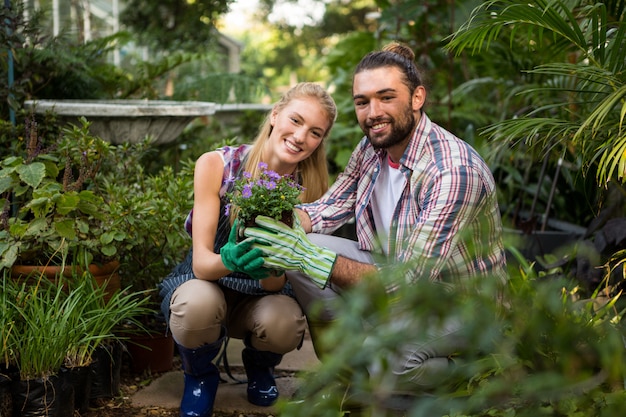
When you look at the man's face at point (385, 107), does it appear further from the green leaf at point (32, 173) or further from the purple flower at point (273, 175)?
the green leaf at point (32, 173)

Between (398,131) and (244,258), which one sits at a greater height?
(398,131)

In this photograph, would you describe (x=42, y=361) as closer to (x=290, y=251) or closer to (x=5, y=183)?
(x=5, y=183)

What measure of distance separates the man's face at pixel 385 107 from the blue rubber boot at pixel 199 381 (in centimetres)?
92

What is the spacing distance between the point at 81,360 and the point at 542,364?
2.11 metres

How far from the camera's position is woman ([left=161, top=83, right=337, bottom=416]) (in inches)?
107

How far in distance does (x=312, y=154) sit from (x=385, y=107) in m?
0.50

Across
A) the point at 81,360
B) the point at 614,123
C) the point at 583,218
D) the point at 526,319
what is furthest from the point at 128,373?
the point at 583,218

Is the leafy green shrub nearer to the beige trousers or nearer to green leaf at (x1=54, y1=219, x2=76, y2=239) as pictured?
the beige trousers

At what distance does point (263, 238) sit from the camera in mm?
2363

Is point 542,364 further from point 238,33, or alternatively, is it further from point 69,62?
point 238,33

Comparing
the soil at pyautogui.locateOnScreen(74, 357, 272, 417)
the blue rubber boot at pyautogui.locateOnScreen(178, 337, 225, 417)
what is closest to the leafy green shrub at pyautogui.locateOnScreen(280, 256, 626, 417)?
the blue rubber boot at pyautogui.locateOnScreen(178, 337, 225, 417)

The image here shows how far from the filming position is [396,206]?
2691mm

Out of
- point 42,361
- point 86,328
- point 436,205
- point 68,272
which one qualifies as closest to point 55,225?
point 68,272

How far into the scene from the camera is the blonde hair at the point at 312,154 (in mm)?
2908
